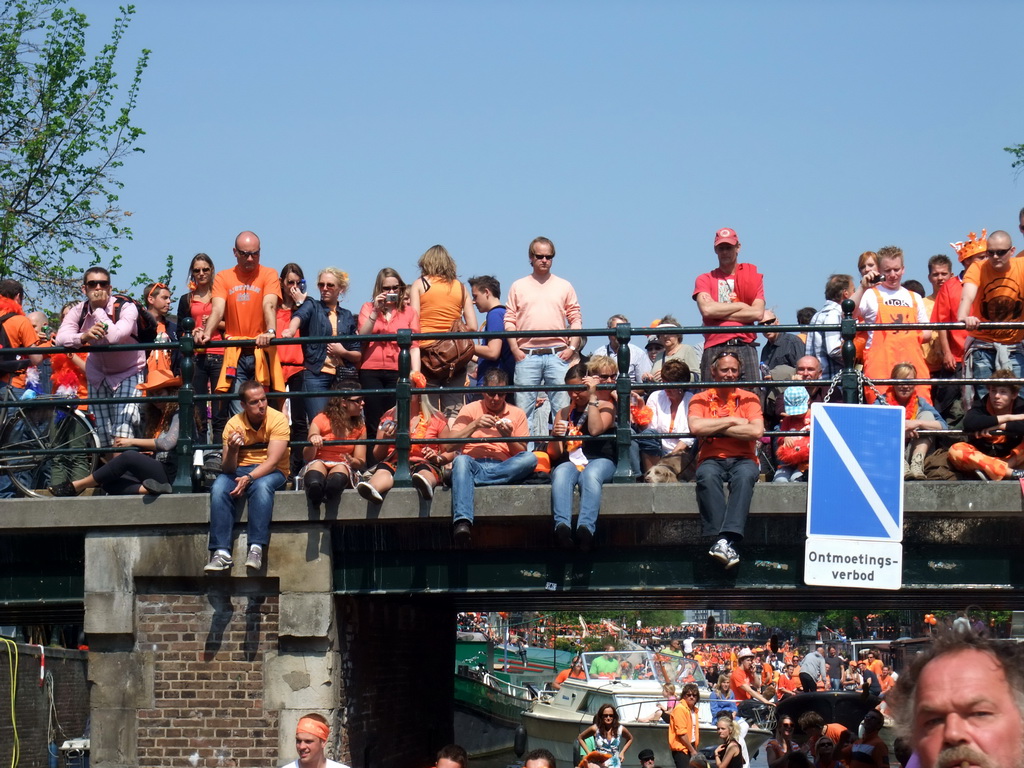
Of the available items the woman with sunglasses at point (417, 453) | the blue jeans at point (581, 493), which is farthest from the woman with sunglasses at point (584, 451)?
the woman with sunglasses at point (417, 453)

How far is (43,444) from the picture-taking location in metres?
11.8

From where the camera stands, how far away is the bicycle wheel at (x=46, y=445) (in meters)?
11.7

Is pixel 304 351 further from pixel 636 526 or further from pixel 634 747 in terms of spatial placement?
pixel 634 747

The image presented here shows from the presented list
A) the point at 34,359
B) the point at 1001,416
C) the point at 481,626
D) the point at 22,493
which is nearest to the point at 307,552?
the point at 22,493

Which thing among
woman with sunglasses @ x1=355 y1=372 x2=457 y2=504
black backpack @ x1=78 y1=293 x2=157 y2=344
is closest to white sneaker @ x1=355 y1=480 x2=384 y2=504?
woman with sunglasses @ x1=355 y1=372 x2=457 y2=504

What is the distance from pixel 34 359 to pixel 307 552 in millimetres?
3676

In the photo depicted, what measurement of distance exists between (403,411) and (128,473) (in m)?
2.45

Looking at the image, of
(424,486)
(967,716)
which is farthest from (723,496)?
(967,716)

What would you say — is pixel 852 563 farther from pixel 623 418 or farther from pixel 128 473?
pixel 128 473

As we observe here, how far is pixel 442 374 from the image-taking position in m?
11.7

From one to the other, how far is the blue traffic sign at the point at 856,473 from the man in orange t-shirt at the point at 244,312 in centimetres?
470

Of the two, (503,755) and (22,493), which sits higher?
(22,493)

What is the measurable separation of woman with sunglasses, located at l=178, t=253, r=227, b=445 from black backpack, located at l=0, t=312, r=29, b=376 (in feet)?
4.80

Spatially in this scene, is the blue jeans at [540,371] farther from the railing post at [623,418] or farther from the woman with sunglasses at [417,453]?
the railing post at [623,418]
